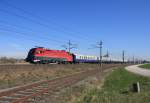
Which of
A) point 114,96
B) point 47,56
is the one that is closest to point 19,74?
point 114,96

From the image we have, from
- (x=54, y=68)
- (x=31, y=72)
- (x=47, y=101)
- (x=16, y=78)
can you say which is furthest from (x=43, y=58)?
(x=47, y=101)

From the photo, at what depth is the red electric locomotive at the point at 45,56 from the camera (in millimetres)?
54906

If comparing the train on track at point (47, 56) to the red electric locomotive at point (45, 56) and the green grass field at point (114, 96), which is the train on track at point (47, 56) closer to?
the red electric locomotive at point (45, 56)

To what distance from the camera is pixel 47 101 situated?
53.7ft

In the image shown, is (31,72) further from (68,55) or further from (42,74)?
(68,55)

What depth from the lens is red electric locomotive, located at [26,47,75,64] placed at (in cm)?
5491

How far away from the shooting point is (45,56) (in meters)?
57.8

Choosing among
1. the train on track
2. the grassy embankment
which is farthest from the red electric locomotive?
the grassy embankment

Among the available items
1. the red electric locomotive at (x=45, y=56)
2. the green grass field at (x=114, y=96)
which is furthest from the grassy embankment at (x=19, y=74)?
the red electric locomotive at (x=45, y=56)

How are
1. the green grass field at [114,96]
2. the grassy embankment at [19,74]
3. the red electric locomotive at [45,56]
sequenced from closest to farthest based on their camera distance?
the green grass field at [114,96] < the grassy embankment at [19,74] < the red electric locomotive at [45,56]

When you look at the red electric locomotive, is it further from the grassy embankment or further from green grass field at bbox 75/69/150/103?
green grass field at bbox 75/69/150/103

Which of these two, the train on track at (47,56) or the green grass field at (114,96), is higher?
the train on track at (47,56)

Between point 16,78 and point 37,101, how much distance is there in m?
15.2

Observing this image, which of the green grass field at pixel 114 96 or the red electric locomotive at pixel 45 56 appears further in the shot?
the red electric locomotive at pixel 45 56
